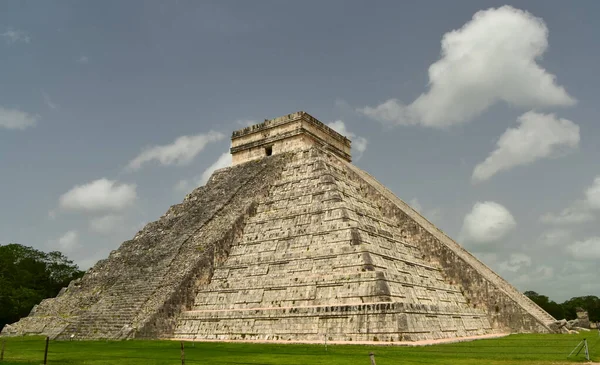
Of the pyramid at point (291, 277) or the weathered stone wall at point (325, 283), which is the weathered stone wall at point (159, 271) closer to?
the pyramid at point (291, 277)

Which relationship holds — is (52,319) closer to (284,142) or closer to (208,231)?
(208,231)

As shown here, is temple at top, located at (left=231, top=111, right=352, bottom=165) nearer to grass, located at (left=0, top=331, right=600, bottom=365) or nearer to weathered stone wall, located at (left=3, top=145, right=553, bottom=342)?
weathered stone wall, located at (left=3, top=145, right=553, bottom=342)

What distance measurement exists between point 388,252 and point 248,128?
1166cm

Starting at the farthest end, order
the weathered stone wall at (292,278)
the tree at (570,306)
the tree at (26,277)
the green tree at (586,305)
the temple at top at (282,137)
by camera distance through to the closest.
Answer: the green tree at (586,305) → the tree at (570,306) → the tree at (26,277) → the temple at top at (282,137) → the weathered stone wall at (292,278)

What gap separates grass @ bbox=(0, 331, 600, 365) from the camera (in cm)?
905

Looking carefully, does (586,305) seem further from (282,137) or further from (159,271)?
(159,271)

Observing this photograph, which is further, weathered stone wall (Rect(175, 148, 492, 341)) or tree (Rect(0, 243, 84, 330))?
tree (Rect(0, 243, 84, 330))

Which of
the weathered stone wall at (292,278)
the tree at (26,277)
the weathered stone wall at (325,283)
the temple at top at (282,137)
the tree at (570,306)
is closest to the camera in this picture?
the weathered stone wall at (325,283)

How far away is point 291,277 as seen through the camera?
14172 millimetres

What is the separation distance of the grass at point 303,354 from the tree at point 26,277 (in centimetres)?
2057

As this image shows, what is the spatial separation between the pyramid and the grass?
1.15 meters

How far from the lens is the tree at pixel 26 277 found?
29.9 m

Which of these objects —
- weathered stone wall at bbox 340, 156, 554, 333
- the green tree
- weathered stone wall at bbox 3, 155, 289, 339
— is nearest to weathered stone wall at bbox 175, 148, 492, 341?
weathered stone wall at bbox 340, 156, 554, 333

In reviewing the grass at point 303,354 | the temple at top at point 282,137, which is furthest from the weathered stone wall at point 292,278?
the temple at top at point 282,137
